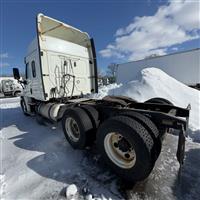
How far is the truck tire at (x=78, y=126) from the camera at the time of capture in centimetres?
304

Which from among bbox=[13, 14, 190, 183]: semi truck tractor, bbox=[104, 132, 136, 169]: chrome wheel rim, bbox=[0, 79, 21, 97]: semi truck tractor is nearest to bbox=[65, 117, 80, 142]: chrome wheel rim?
bbox=[13, 14, 190, 183]: semi truck tractor

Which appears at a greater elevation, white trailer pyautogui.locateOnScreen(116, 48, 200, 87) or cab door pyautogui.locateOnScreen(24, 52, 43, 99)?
white trailer pyautogui.locateOnScreen(116, 48, 200, 87)

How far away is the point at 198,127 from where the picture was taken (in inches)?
171

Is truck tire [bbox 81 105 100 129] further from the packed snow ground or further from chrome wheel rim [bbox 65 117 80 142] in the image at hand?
the packed snow ground

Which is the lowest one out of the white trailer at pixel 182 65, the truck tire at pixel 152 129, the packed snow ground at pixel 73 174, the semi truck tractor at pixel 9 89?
the packed snow ground at pixel 73 174

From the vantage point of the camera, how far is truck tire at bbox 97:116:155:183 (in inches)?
81.8

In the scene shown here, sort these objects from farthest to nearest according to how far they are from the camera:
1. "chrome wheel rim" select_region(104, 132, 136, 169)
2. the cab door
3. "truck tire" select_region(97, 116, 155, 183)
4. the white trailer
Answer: the white trailer < the cab door < "chrome wheel rim" select_region(104, 132, 136, 169) < "truck tire" select_region(97, 116, 155, 183)

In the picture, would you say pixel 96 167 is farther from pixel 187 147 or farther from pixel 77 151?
pixel 187 147

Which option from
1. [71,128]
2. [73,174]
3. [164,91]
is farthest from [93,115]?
[164,91]

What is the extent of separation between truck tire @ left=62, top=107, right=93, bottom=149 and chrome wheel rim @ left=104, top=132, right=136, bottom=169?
60 centimetres

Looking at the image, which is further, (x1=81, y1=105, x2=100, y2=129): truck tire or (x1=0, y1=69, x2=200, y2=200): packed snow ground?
(x1=81, y1=105, x2=100, y2=129): truck tire

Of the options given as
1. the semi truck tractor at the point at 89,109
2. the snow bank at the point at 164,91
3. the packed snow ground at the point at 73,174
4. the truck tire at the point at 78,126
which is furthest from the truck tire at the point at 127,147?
the snow bank at the point at 164,91

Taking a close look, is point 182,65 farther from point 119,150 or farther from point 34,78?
point 119,150

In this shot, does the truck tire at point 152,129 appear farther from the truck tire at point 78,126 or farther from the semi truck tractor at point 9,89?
the semi truck tractor at point 9,89
